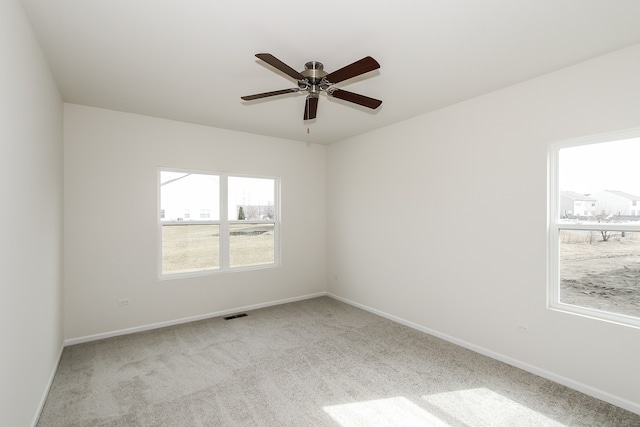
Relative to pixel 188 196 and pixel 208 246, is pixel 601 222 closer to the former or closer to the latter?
pixel 208 246

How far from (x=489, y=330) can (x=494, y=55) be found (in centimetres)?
263

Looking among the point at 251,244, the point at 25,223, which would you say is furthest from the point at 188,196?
the point at 25,223

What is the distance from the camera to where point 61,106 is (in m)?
3.40

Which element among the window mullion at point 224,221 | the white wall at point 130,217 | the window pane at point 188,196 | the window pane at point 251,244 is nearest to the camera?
the white wall at point 130,217

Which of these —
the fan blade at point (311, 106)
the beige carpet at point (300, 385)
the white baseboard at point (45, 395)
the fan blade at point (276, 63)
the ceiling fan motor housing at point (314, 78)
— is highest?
the ceiling fan motor housing at point (314, 78)

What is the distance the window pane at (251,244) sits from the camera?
4.75 meters

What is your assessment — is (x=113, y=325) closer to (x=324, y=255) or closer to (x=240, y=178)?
(x=240, y=178)

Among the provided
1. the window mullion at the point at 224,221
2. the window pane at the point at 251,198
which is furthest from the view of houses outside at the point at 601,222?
the window mullion at the point at 224,221

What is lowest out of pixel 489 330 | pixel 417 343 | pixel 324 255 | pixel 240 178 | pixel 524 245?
pixel 417 343

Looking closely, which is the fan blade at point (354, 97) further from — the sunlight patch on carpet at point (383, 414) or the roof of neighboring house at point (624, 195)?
the sunlight patch on carpet at point (383, 414)

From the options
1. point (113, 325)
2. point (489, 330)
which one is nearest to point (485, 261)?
point (489, 330)

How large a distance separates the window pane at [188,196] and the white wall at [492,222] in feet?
7.43

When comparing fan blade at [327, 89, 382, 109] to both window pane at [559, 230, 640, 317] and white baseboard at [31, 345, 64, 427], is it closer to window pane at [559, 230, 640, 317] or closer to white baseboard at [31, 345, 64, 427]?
window pane at [559, 230, 640, 317]

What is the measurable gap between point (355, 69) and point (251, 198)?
325 cm
